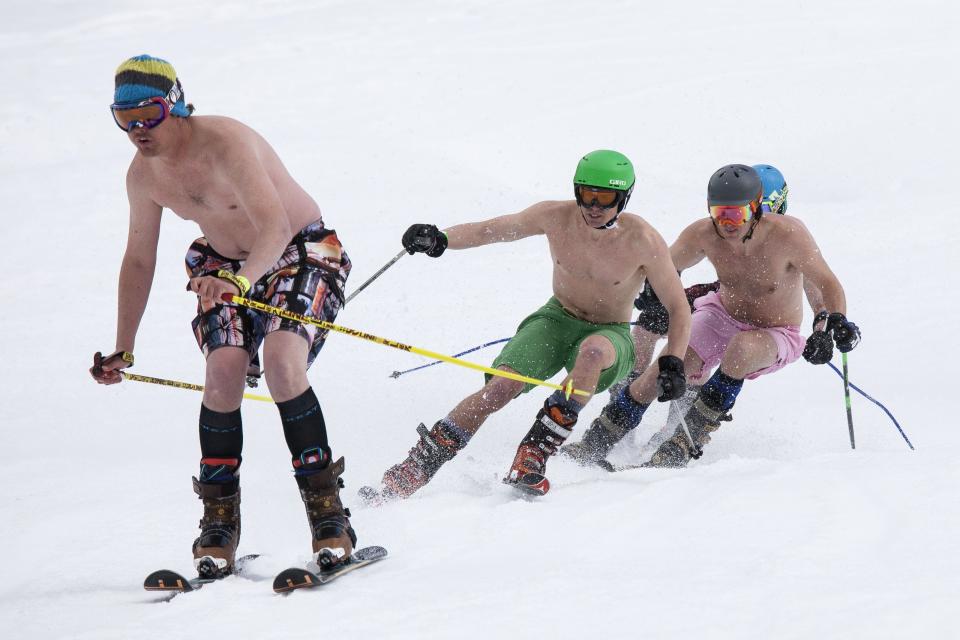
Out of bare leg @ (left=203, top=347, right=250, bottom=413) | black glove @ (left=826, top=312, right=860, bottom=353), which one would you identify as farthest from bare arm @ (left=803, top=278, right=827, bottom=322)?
bare leg @ (left=203, top=347, right=250, bottom=413)

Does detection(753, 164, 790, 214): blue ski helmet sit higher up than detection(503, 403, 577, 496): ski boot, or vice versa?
Result: detection(753, 164, 790, 214): blue ski helmet

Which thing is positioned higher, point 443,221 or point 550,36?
point 550,36

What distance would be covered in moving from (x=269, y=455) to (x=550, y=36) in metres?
17.1

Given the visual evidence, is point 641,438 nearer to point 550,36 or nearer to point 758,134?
point 758,134

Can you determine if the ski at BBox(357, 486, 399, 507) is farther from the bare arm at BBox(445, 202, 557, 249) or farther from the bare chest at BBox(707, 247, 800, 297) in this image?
the bare chest at BBox(707, 247, 800, 297)

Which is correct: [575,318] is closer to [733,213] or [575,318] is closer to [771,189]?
[733,213]

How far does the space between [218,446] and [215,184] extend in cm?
93

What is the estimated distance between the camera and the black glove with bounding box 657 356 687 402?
182 inches

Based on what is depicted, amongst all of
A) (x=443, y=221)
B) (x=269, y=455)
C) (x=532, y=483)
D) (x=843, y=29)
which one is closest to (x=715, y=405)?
(x=532, y=483)

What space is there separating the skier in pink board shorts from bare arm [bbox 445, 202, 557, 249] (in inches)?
35.1

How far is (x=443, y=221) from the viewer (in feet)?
36.7

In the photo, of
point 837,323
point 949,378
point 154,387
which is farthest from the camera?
point 154,387

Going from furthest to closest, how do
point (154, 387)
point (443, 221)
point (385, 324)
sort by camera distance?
point (443, 221), point (385, 324), point (154, 387)

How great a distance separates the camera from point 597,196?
187 inches
